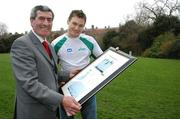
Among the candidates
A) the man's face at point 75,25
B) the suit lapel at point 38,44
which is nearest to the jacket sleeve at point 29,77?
the suit lapel at point 38,44

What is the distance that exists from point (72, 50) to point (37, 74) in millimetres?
1449

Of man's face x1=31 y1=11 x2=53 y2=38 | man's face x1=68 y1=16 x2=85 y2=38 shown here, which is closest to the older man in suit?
man's face x1=31 y1=11 x2=53 y2=38

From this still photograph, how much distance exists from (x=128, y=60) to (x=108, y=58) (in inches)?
18.9

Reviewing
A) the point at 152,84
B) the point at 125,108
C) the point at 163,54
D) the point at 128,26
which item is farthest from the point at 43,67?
the point at 128,26

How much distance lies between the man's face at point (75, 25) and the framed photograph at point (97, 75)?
75cm

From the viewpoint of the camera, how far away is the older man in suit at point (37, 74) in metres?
3.14

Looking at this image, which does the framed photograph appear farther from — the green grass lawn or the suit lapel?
the green grass lawn

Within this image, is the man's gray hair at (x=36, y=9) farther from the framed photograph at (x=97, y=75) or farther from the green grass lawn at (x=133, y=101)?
the green grass lawn at (x=133, y=101)

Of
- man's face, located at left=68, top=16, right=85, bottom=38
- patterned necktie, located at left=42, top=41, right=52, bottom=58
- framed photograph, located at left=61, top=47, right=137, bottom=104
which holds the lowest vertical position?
framed photograph, located at left=61, top=47, right=137, bottom=104

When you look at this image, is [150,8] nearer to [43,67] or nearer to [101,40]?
[101,40]

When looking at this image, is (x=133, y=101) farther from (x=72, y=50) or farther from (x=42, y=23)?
(x=42, y=23)

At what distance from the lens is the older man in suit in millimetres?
A: 3141

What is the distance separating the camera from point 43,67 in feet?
11.0

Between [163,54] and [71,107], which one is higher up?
[71,107]
